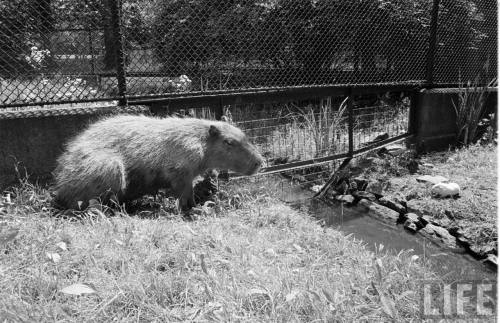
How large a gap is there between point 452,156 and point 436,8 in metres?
2.08

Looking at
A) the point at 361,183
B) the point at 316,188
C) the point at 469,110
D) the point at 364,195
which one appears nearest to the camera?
the point at 364,195

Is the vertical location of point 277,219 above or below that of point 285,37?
below

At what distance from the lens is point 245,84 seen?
5.62m

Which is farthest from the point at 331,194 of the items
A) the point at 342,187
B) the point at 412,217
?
the point at 412,217

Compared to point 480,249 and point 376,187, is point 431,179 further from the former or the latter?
point 480,249

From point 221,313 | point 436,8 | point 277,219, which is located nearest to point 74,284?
point 221,313

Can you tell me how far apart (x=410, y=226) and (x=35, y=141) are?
3.68 meters

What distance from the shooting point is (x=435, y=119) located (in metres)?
6.87

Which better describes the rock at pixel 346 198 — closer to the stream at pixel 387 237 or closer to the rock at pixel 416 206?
the stream at pixel 387 237

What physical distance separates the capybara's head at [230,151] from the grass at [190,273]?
81cm

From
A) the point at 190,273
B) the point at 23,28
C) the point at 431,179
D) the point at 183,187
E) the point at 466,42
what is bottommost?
the point at 431,179

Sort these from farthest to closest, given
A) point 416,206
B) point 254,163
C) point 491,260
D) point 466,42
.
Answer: point 466,42 → point 416,206 → point 254,163 → point 491,260

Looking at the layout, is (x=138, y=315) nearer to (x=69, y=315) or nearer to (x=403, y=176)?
(x=69, y=315)

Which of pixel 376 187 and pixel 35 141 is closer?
pixel 35 141
